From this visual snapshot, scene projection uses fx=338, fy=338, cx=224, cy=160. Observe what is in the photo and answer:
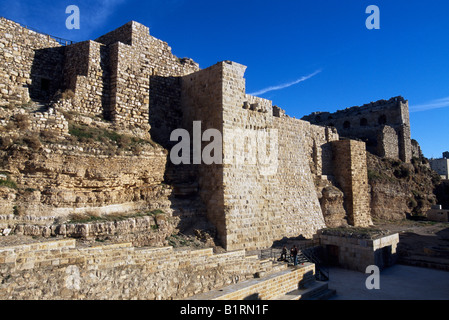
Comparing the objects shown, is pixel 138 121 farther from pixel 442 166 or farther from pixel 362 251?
pixel 442 166

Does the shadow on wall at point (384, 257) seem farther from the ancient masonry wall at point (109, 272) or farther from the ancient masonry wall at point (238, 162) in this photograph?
the ancient masonry wall at point (109, 272)

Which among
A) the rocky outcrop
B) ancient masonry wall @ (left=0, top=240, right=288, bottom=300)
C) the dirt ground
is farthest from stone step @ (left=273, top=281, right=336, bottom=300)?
the rocky outcrop

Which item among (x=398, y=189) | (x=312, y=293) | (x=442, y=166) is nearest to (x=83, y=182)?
(x=312, y=293)

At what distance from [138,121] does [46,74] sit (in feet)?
11.9

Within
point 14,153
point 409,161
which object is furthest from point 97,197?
point 409,161

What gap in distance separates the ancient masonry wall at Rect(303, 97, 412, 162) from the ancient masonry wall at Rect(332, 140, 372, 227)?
853 centimetres

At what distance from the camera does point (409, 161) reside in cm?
3003

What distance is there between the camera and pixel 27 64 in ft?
37.9

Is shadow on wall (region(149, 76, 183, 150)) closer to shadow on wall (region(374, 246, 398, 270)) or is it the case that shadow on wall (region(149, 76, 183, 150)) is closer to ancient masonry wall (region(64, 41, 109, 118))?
ancient masonry wall (region(64, 41, 109, 118))

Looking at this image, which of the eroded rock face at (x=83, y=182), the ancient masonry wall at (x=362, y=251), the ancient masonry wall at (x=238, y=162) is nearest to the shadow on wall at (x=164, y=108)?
the ancient masonry wall at (x=238, y=162)

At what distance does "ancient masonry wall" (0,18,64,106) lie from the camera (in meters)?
10.6
